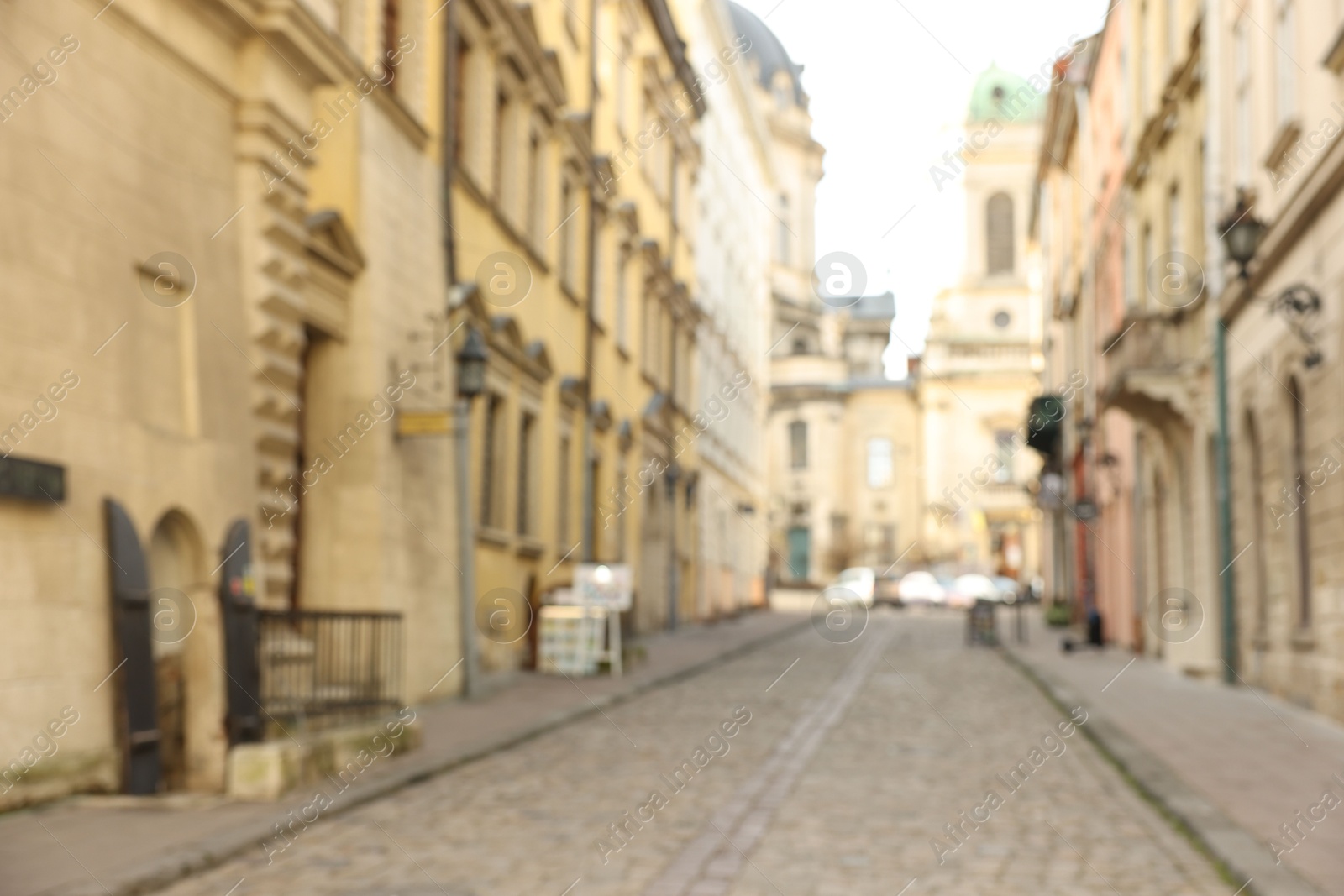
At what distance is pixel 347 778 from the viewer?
10.2 m

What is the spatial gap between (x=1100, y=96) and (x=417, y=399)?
20377mm

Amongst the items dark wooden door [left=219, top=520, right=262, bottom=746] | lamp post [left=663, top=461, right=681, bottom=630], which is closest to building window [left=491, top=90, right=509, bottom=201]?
dark wooden door [left=219, top=520, right=262, bottom=746]

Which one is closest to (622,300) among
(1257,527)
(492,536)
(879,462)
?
(492,536)

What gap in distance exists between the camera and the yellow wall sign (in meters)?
15.1

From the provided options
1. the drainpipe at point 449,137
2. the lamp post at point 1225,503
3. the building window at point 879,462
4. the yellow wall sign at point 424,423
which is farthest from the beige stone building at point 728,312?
the building window at point 879,462

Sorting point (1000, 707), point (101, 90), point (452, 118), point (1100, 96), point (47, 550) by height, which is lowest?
point (1000, 707)

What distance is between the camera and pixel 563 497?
24.6 meters

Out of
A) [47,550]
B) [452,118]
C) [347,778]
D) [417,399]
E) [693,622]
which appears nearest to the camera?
[47,550]

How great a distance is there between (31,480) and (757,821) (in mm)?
4411

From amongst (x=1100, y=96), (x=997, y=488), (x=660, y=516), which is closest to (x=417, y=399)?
(x=660, y=516)

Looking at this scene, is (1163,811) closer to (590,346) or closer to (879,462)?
(590,346)

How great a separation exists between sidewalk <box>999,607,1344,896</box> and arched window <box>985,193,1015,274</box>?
213 ft

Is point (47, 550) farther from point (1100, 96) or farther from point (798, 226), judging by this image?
point (798, 226)

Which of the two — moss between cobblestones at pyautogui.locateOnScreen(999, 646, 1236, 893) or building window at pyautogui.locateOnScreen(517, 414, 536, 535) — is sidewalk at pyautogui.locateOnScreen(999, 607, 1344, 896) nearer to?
moss between cobblestones at pyautogui.locateOnScreen(999, 646, 1236, 893)
